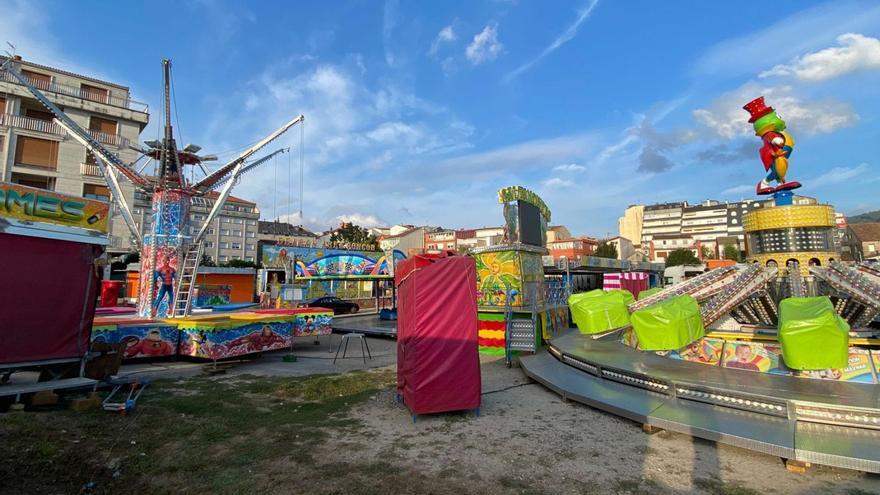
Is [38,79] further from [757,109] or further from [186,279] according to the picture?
[757,109]

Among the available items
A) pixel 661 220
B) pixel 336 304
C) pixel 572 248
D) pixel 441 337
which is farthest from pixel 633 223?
pixel 441 337

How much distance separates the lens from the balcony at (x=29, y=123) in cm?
2453

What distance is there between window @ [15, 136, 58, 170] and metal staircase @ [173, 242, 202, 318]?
21810mm

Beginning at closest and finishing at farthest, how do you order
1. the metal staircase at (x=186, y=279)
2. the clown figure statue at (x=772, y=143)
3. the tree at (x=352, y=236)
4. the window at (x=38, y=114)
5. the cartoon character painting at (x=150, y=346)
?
the clown figure statue at (x=772, y=143), the cartoon character painting at (x=150, y=346), the metal staircase at (x=186, y=279), the window at (x=38, y=114), the tree at (x=352, y=236)

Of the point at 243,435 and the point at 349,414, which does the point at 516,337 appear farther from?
the point at 243,435

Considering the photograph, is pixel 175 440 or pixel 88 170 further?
pixel 88 170

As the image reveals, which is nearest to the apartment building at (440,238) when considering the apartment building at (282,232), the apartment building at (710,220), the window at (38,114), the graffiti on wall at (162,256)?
the apartment building at (282,232)

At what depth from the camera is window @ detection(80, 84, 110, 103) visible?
28.4 m

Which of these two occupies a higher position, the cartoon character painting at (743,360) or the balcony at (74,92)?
the balcony at (74,92)

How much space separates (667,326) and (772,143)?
18.5ft

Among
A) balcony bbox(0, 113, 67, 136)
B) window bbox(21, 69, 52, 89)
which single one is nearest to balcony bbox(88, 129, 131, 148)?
balcony bbox(0, 113, 67, 136)

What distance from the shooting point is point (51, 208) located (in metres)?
7.21

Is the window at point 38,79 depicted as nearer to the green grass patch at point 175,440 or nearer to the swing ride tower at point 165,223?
the swing ride tower at point 165,223

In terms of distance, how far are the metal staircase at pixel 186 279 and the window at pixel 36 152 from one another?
2181cm
